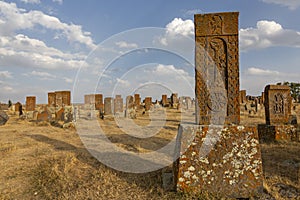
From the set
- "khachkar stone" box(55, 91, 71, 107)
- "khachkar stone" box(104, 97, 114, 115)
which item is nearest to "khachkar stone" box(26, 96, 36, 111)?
"khachkar stone" box(55, 91, 71, 107)

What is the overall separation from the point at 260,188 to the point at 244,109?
17.0m

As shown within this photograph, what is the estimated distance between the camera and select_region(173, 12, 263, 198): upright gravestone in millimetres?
3182

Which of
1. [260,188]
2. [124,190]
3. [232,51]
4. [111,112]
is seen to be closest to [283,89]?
[232,51]

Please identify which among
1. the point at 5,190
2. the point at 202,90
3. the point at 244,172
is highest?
the point at 202,90

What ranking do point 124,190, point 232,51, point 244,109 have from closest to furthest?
point 124,190 → point 232,51 → point 244,109

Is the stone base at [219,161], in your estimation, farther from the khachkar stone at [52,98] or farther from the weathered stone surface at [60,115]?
the khachkar stone at [52,98]

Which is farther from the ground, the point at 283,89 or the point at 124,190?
the point at 283,89

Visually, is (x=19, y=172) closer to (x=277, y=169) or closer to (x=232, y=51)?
(x=232, y=51)

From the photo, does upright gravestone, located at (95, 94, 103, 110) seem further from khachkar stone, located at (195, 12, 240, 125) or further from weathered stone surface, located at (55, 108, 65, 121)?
khachkar stone, located at (195, 12, 240, 125)

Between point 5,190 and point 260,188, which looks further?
point 5,190

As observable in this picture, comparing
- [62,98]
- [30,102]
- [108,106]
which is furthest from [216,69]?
[30,102]

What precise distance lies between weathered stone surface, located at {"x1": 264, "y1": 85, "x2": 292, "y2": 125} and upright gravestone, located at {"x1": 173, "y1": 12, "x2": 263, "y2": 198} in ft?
16.0

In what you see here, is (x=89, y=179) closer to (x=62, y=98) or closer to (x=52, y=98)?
(x=62, y=98)

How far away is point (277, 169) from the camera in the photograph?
14.3 ft
